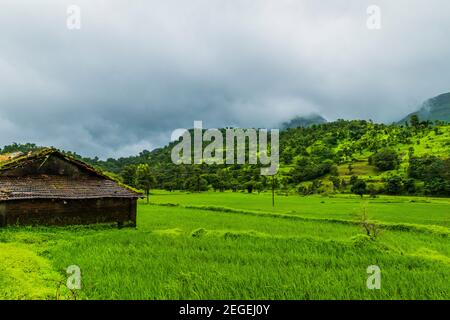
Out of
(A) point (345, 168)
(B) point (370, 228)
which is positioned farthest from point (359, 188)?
(B) point (370, 228)

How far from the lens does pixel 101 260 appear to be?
12367 millimetres

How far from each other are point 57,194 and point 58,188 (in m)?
0.65

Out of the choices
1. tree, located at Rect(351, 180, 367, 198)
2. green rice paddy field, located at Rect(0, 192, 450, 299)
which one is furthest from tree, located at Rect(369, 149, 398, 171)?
green rice paddy field, located at Rect(0, 192, 450, 299)

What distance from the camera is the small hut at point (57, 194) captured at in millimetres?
21031

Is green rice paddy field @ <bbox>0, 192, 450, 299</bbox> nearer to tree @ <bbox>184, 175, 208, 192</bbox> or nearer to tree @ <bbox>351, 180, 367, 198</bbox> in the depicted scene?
tree @ <bbox>351, 180, 367, 198</bbox>

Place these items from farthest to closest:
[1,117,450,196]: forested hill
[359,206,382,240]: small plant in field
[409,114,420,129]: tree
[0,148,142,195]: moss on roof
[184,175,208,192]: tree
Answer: [409,114,420,129]: tree < [184,175,208,192]: tree < [1,117,450,196]: forested hill < [0,148,142,195]: moss on roof < [359,206,382,240]: small plant in field

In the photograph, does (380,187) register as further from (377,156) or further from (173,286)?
(173,286)

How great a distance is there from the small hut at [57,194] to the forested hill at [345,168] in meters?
29.9

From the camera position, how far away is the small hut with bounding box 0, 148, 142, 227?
2103 cm

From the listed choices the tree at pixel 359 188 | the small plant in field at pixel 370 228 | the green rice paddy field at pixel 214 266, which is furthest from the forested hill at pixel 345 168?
the green rice paddy field at pixel 214 266

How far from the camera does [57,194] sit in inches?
867

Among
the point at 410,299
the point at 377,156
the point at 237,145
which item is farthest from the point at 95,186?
the point at 237,145

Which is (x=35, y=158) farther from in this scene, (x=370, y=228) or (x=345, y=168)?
(x=345, y=168)
